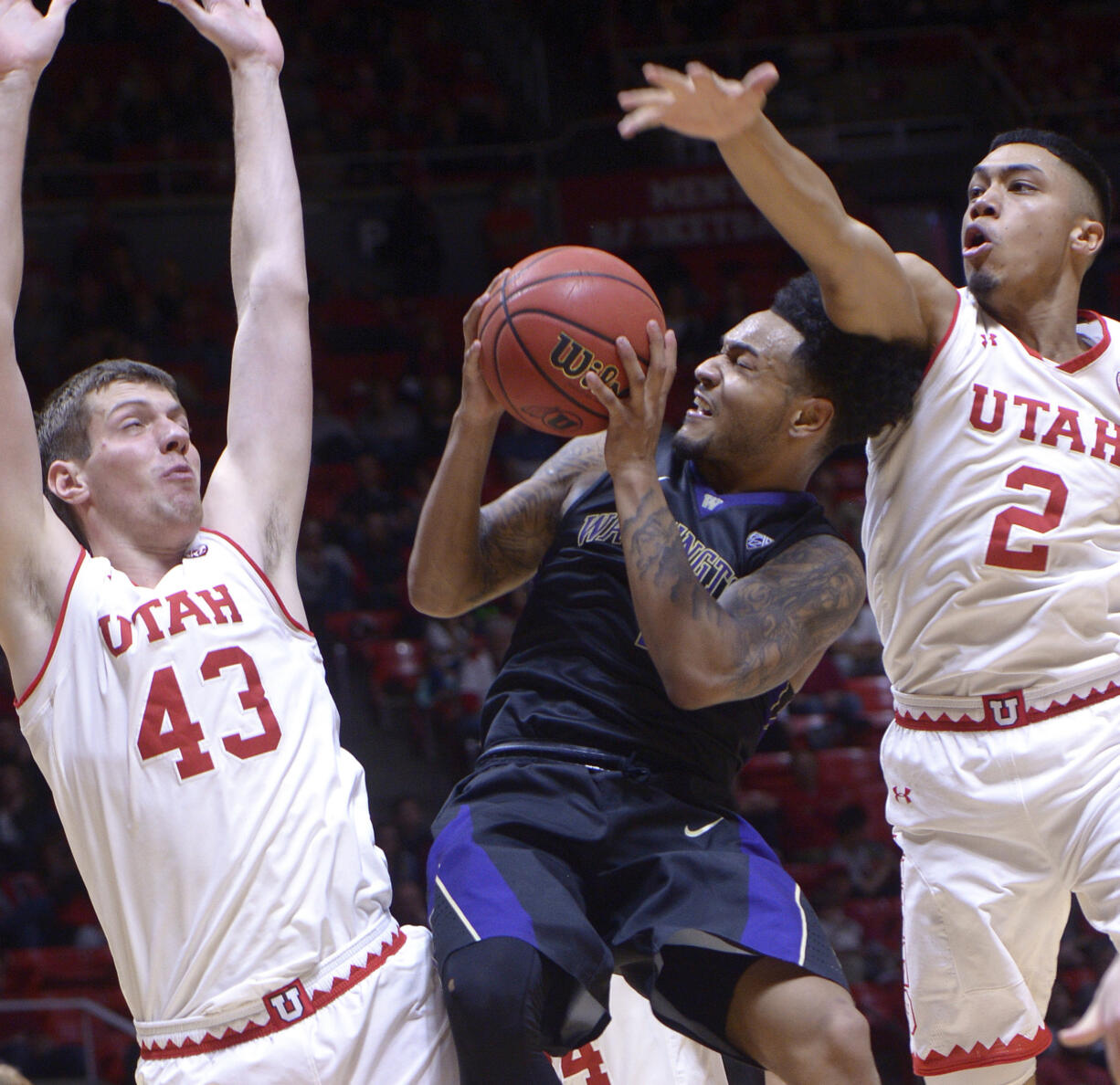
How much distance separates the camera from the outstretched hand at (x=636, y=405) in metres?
3.14

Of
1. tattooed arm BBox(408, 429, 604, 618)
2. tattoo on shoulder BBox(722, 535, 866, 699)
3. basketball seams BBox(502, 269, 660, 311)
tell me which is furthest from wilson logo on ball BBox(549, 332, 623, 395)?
tattoo on shoulder BBox(722, 535, 866, 699)

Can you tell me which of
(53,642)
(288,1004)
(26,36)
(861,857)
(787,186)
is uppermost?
(26,36)

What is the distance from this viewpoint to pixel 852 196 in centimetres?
1234

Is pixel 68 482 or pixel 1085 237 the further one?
pixel 1085 237

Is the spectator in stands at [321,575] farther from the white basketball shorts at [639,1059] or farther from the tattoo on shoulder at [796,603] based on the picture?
the tattoo on shoulder at [796,603]

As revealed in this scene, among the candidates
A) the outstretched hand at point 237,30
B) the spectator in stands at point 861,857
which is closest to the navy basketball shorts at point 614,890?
the outstretched hand at point 237,30

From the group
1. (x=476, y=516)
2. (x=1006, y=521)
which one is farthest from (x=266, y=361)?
(x=1006, y=521)

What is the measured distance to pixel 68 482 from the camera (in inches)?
126

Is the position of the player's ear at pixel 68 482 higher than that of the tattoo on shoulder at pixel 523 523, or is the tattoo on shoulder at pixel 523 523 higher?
the player's ear at pixel 68 482

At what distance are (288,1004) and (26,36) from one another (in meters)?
2.10

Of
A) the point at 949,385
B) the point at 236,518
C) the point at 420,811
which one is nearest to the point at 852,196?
the point at 420,811

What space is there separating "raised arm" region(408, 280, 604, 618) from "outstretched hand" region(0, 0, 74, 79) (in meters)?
1.07

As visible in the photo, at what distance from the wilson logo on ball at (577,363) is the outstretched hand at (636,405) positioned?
0.10ft

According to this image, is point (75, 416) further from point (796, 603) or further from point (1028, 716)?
point (1028, 716)
